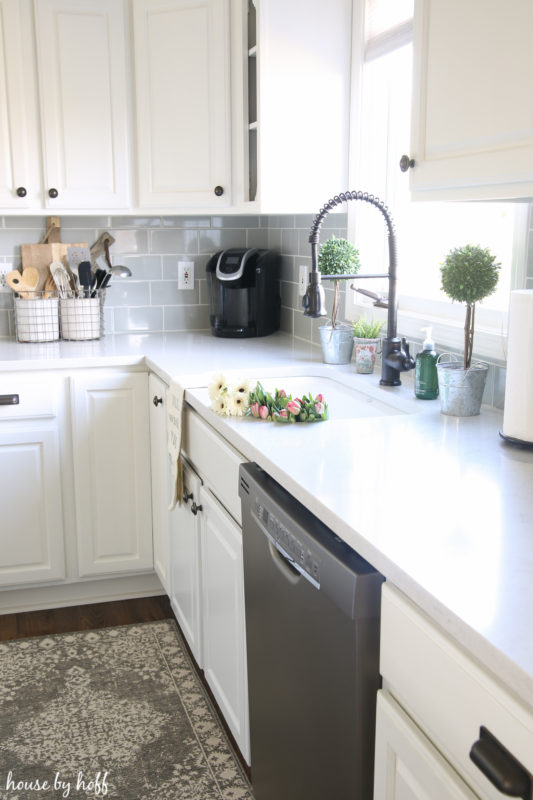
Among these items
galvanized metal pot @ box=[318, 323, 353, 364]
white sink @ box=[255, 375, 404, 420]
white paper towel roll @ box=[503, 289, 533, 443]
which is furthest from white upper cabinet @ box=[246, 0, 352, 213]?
white paper towel roll @ box=[503, 289, 533, 443]

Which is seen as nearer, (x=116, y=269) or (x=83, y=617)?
(x=83, y=617)

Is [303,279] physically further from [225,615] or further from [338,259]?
[225,615]

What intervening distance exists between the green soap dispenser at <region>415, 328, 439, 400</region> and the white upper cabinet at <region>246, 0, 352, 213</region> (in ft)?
2.85

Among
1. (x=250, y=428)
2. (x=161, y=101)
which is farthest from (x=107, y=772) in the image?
(x=161, y=101)

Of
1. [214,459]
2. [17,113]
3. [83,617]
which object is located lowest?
[83,617]

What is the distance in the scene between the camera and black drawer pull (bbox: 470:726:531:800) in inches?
30.4

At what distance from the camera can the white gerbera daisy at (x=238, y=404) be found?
186cm

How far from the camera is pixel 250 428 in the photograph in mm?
1769

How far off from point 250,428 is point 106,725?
1035 mm

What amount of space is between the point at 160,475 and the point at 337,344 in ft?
2.49

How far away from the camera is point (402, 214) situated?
8.09 ft

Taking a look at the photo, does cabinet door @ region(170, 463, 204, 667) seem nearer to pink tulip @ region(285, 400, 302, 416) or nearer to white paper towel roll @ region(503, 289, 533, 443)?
pink tulip @ region(285, 400, 302, 416)

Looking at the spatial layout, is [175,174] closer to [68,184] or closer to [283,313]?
[68,184]

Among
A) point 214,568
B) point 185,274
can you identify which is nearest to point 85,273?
point 185,274
